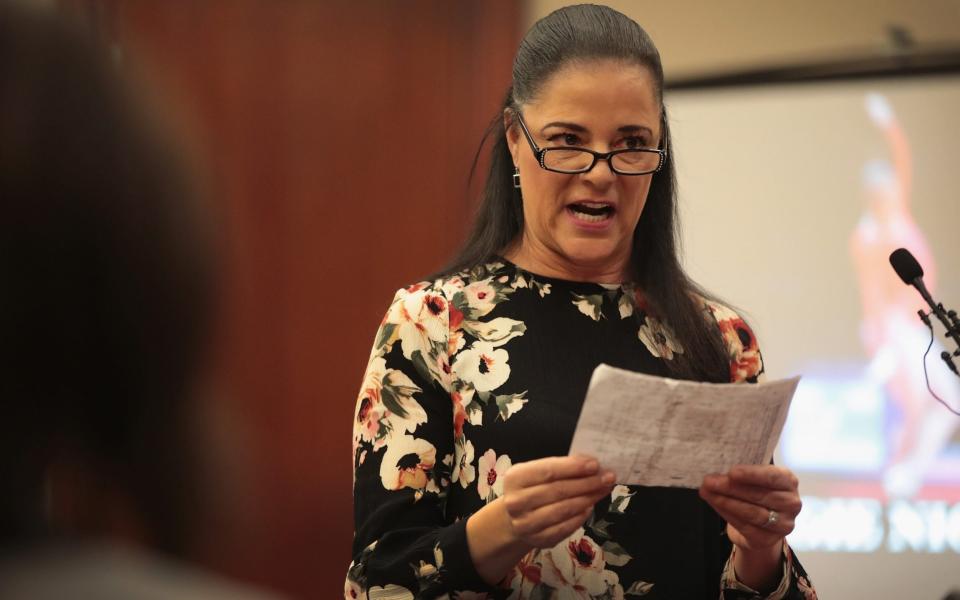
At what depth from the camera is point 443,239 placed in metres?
4.21

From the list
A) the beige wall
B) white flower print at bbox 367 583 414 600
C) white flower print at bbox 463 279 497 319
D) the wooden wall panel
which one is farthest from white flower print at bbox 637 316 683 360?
the wooden wall panel

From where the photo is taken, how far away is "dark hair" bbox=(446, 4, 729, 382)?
1.70 meters

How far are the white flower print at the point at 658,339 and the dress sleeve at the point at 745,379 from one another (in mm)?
94

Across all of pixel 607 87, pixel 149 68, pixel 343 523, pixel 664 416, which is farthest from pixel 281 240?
pixel 149 68

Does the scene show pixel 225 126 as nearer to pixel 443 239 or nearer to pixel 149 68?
pixel 443 239

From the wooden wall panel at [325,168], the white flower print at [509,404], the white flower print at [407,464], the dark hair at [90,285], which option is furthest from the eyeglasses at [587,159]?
the wooden wall panel at [325,168]

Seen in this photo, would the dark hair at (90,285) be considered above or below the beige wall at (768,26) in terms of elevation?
below

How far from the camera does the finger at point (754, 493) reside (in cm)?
145

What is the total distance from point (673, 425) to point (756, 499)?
162 mm

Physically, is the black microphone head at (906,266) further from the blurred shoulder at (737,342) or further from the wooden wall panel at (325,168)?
the wooden wall panel at (325,168)

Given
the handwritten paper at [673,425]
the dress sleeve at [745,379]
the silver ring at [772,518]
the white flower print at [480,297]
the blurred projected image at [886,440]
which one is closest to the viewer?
the handwritten paper at [673,425]

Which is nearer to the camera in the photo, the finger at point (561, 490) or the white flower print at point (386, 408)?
the finger at point (561, 490)

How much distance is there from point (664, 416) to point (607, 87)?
1.71 feet

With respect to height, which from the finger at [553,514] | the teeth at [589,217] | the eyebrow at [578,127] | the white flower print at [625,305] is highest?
the eyebrow at [578,127]
